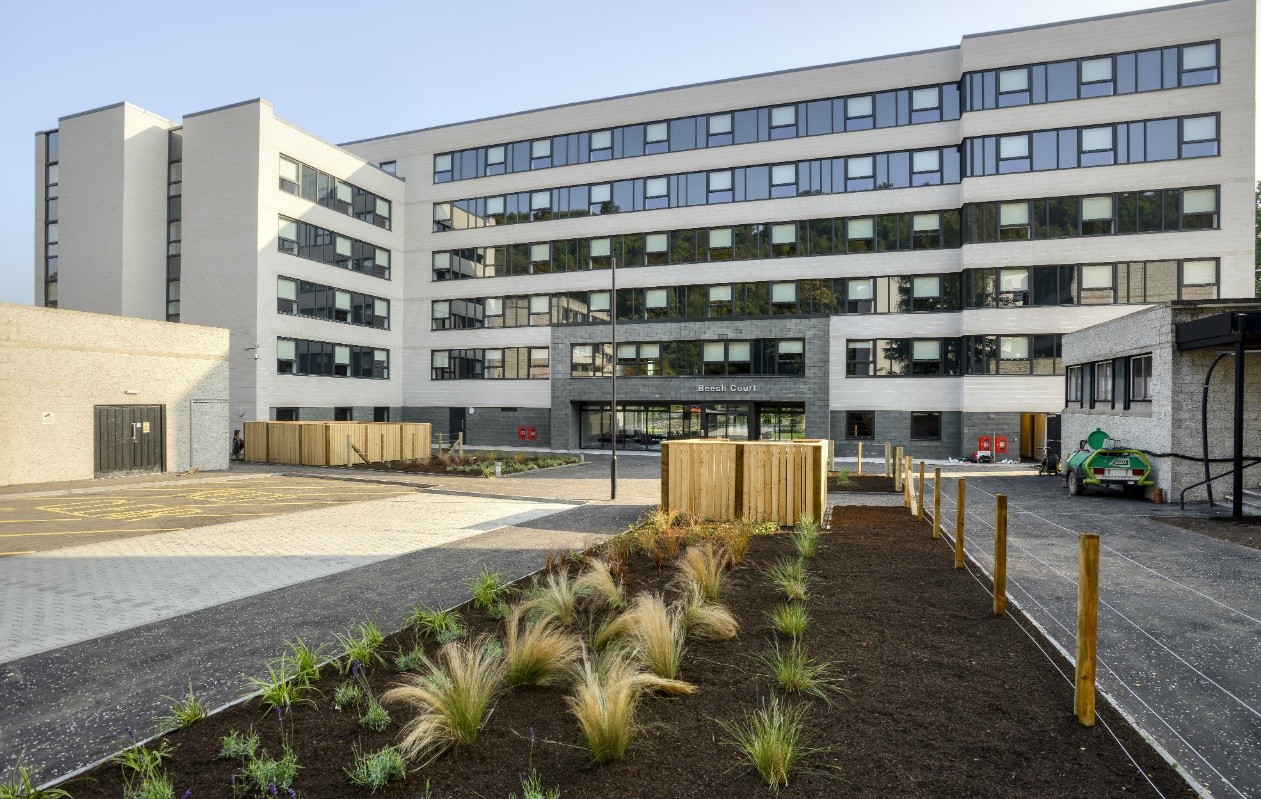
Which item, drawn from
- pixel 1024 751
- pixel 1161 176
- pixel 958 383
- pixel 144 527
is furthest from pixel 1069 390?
pixel 144 527

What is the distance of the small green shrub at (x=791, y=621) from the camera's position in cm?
693

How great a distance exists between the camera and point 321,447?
31031mm

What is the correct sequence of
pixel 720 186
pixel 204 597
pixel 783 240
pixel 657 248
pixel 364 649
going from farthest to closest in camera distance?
pixel 657 248
pixel 720 186
pixel 783 240
pixel 204 597
pixel 364 649

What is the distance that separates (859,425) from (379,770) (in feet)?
117

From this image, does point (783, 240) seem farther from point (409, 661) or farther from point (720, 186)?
point (409, 661)

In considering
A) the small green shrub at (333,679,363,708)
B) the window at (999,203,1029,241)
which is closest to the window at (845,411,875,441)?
the window at (999,203,1029,241)

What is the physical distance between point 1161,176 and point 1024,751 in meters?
37.5

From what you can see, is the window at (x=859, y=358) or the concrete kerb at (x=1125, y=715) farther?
the window at (x=859, y=358)

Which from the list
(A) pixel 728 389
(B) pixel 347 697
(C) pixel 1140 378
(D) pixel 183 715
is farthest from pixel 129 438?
(C) pixel 1140 378

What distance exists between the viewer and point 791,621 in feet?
22.9

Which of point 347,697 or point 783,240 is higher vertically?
point 783,240

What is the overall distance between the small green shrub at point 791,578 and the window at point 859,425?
2836cm

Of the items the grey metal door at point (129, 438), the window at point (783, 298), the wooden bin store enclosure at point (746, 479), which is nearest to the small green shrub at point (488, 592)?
the wooden bin store enclosure at point (746, 479)

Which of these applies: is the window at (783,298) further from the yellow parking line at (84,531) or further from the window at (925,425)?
the yellow parking line at (84,531)
